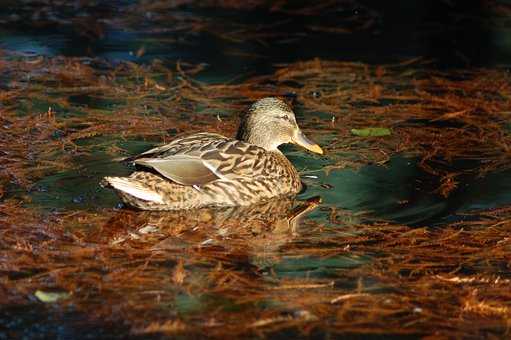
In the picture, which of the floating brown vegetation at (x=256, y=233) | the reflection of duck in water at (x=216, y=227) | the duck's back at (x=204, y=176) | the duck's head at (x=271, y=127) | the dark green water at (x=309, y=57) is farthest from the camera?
the duck's head at (x=271, y=127)

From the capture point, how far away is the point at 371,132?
9.54 metres

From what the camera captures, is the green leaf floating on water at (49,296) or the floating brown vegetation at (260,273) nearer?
the floating brown vegetation at (260,273)

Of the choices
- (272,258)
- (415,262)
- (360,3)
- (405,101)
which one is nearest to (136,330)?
(272,258)

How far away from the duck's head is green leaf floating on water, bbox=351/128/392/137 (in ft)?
2.33

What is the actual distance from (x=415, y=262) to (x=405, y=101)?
370 centimetres

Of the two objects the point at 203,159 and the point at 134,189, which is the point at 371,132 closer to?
the point at 203,159

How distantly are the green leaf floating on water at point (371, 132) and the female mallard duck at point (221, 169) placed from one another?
73cm

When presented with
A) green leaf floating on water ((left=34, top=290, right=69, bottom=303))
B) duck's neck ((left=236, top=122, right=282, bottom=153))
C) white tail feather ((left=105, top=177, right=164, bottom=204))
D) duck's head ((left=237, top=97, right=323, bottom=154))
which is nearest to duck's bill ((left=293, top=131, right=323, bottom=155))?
duck's head ((left=237, top=97, right=323, bottom=154))

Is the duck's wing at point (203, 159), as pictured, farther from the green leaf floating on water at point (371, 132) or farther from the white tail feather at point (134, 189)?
the green leaf floating on water at point (371, 132)

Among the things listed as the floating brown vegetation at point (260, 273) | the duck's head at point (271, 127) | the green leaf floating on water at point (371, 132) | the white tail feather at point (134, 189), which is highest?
the duck's head at point (271, 127)

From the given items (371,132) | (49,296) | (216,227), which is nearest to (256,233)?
(216,227)

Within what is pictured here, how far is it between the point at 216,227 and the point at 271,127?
1.40 metres

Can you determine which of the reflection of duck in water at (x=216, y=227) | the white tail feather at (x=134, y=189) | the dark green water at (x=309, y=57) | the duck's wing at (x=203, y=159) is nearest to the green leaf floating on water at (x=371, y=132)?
the dark green water at (x=309, y=57)

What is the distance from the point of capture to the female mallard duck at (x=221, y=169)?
8000mm
